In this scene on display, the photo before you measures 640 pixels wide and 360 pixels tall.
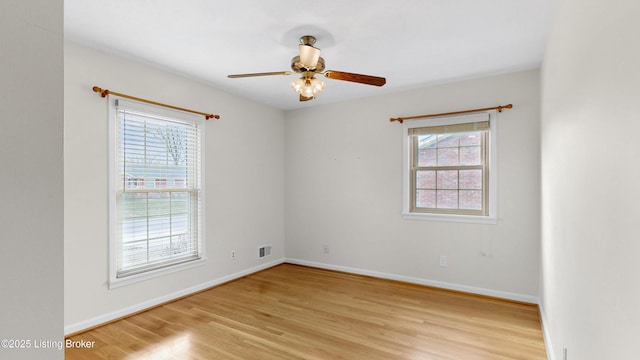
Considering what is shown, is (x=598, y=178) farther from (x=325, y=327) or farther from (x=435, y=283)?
(x=435, y=283)

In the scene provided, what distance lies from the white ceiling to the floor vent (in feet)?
8.54

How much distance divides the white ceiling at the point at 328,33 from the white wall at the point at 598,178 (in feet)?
2.19

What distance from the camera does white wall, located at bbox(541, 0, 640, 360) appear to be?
834 millimetres

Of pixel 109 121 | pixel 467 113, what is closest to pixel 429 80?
pixel 467 113

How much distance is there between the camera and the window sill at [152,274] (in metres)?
2.96

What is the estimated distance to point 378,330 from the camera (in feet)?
8.95

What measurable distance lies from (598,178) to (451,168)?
9.13 ft

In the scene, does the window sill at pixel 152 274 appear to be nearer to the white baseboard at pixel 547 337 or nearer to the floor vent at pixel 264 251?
the floor vent at pixel 264 251

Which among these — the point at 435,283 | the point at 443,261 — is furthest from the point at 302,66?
the point at 435,283

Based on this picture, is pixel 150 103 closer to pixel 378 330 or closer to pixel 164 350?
pixel 164 350

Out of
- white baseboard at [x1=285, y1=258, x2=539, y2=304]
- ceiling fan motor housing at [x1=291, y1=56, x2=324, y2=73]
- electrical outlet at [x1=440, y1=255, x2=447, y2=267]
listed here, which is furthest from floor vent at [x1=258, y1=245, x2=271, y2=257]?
ceiling fan motor housing at [x1=291, y1=56, x2=324, y2=73]

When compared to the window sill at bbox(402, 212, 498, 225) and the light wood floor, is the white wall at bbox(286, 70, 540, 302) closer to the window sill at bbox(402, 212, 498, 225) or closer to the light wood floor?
the window sill at bbox(402, 212, 498, 225)

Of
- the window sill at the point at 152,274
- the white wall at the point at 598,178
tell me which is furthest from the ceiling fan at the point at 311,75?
the window sill at the point at 152,274
